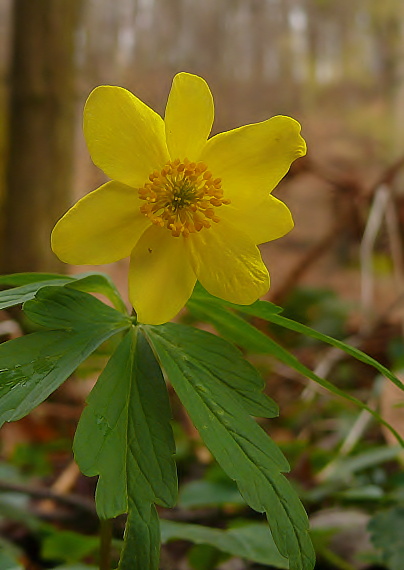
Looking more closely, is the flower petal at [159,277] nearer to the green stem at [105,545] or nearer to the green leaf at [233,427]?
the green leaf at [233,427]

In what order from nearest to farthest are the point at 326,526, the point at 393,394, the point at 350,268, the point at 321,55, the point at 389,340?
the point at 326,526 → the point at 393,394 → the point at 389,340 → the point at 350,268 → the point at 321,55

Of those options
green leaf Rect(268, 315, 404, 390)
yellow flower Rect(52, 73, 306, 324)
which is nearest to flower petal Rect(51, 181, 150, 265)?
yellow flower Rect(52, 73, 306, 324)

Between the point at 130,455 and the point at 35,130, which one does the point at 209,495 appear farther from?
the point at 35,130

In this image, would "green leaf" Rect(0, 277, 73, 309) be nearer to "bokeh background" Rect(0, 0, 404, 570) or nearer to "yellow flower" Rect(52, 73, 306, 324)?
"yellow flower" Rect(52, 73, 306, 324)

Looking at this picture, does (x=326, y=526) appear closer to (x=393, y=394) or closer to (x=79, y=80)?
(x=393, y=394)

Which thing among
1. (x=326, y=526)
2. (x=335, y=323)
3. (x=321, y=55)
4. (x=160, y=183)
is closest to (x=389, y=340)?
(x=335, y=323)
